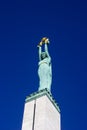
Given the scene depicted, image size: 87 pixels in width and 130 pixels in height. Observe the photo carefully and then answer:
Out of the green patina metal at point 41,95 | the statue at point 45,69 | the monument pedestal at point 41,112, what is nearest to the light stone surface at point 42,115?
the monument pedestal at point 41,112

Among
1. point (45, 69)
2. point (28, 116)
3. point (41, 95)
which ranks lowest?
point (28, 116)

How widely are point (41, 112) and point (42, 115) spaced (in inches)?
17.9

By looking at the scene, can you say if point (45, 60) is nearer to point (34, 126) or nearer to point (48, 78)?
point (48, 78)

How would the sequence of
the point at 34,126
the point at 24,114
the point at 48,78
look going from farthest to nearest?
the point at 48,78
the point at 24,114
the point at 34,126

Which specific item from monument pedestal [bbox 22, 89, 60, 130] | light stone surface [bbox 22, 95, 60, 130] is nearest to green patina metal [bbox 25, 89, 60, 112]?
monument pedestal [bbox 22, 89, 60, 130]

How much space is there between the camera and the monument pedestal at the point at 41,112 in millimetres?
27311

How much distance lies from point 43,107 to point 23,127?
2603 mm

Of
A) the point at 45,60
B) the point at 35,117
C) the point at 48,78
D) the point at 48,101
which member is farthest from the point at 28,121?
the point at 45,60

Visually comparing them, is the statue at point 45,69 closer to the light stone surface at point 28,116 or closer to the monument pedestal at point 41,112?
the monument pedestal at point 41,112

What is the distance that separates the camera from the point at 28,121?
28172mm

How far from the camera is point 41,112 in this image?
28.2 m

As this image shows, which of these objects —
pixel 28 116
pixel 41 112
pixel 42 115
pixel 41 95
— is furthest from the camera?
pixel 41 95

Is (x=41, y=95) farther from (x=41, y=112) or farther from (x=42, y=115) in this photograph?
(x=42, y=115)

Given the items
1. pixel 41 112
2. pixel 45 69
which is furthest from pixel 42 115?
pixel 45 69
